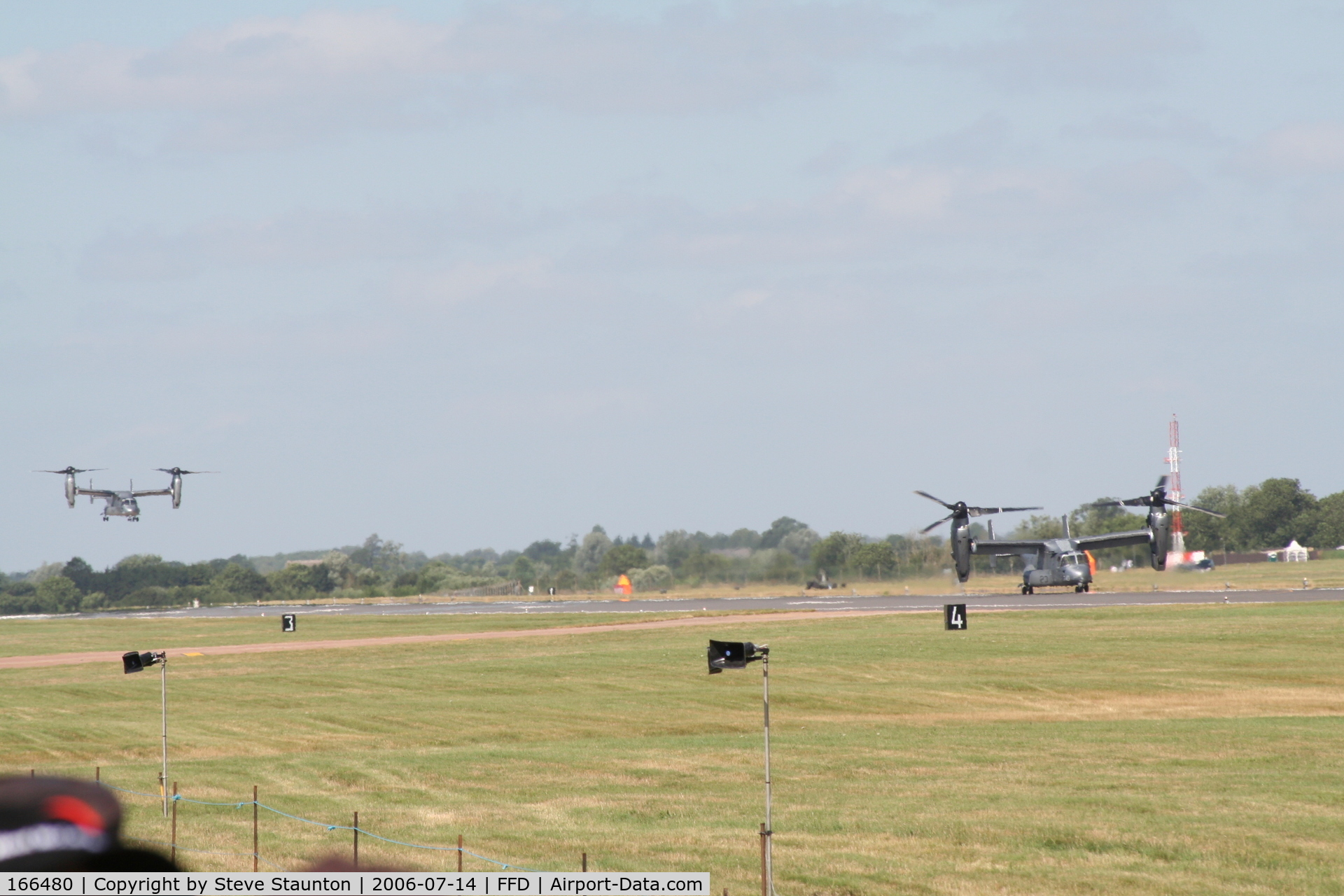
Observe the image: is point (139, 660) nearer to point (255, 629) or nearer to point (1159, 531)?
point (255, 629)

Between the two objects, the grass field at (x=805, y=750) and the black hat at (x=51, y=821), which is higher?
the black hat at (x=51, y=821)

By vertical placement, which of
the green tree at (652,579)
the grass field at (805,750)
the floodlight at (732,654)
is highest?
the floodlight at (732,654)

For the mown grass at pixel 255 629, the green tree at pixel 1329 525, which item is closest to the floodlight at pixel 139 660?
the mown grass at pixel 255 629

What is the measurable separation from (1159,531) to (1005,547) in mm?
9833

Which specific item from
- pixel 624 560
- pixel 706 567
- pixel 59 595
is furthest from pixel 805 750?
pixel 59 595

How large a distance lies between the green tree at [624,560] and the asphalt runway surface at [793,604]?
112 feet

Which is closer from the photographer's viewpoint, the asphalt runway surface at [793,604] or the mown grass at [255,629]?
the asphalt runway surface at [793,604]

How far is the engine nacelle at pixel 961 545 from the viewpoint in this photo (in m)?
87.6

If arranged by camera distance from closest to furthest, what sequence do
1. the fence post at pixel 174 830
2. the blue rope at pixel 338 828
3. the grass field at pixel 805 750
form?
the fence post at pixel 174 830
the blue rope at pixel 338 828
the grass field at pixel 805 750

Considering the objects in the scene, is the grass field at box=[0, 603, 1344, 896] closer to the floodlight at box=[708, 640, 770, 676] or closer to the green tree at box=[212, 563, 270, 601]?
the floodlight at box=[708, 640, 770, 676]

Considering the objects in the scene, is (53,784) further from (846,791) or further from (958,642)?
(958,642)

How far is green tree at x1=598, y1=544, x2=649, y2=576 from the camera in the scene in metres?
162

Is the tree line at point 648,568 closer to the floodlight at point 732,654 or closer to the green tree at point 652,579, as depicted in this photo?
the green tree at point 652,579

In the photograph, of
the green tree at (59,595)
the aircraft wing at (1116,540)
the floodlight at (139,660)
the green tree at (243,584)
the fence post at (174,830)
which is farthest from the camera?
the green tree at (59,595)
